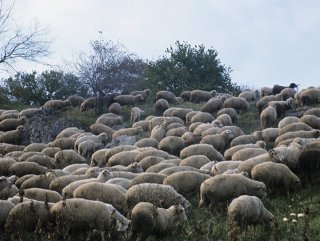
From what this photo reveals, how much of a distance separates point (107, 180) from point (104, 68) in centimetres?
1827

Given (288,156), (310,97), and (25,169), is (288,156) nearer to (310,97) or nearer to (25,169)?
(25,169)

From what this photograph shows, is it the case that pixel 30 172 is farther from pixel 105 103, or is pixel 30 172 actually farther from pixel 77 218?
pixel 105 103

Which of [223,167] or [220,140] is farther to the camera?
[220,140]

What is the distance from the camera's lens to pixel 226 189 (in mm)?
11773

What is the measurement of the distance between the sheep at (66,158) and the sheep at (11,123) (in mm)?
6912

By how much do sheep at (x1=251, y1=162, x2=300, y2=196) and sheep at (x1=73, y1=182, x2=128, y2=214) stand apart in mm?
3305

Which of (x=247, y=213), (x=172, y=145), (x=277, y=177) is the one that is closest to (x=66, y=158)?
(x=172, y=145)

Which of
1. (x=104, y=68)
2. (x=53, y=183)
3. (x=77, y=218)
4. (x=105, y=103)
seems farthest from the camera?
(x=104, y=68)

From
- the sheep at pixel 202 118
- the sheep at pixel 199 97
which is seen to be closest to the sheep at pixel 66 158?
the sheep at pixel 202 118

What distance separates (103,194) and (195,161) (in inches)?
185

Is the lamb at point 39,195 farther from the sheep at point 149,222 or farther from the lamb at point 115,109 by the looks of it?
the lamb at point 115,109

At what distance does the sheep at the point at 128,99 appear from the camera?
29.2 meters

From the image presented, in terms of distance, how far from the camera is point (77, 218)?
9.65m

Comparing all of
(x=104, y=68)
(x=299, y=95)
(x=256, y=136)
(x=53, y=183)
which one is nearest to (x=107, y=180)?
(x=53, y=183)
